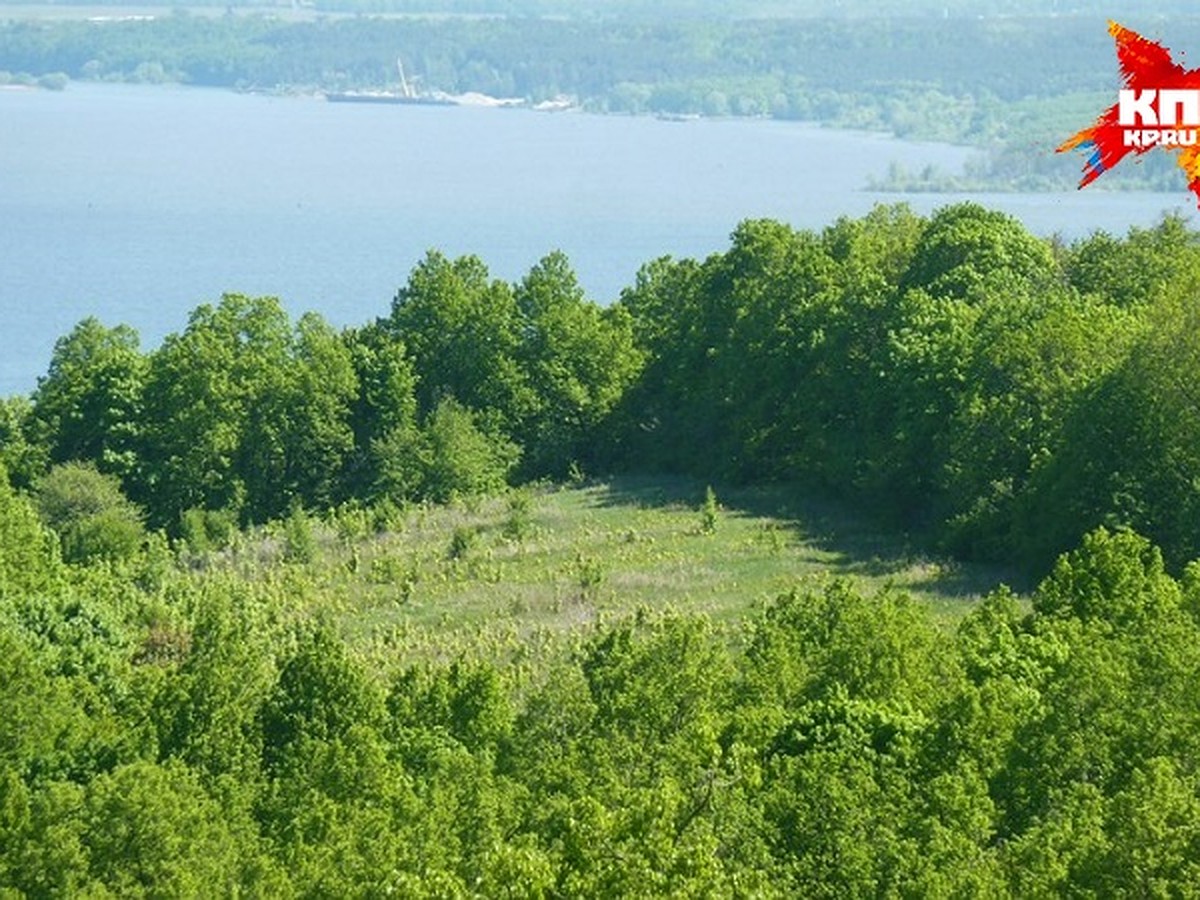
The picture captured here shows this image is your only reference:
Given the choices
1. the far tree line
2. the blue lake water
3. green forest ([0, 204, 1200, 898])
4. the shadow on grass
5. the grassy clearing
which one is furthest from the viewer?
the blue lake water

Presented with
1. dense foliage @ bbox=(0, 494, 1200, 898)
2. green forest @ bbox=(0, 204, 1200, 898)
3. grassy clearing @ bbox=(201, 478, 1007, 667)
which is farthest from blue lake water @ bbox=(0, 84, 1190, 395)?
dense foliage @ bbox=(0, 494, 1200, 898)

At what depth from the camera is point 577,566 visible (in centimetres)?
5078

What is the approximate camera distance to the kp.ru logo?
32.9 m

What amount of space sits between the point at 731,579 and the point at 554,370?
52.8ft

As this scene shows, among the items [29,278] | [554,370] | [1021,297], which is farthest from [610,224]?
[1021,297]

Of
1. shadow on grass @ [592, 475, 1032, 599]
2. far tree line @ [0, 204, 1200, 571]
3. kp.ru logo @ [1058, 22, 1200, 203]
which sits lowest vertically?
shadow on grass @ [592, 475, 1032, 599]

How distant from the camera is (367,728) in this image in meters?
30.2

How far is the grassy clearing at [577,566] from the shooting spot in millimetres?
45812

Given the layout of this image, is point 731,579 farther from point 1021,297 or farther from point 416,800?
point 416,800

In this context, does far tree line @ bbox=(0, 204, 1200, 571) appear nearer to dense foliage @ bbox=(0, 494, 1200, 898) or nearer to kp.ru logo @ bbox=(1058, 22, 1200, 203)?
kp.ru logo @ bbox=(1058, 22, 1200, 203)

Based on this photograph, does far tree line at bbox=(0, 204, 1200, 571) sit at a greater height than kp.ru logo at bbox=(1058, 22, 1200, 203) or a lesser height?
lesser

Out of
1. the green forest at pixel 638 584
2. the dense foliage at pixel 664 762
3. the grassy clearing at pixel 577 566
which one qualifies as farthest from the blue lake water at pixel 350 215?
the dense foliage at pixel 664 762

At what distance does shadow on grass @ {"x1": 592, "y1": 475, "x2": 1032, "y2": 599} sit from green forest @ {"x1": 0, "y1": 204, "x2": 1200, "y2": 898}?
20 centimetres

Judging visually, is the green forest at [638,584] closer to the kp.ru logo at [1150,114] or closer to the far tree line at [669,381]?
the far tree line at [669,381]
